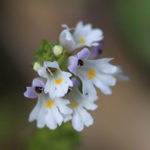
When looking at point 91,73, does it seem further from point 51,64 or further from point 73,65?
point 51,64

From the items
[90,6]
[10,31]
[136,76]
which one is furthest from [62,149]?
[90,6]

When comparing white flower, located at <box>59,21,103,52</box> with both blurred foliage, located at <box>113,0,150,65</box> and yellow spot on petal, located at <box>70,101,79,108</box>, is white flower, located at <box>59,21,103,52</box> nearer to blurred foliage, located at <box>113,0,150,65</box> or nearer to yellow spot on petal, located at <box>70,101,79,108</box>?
yellow spot on petal, located at <box>70,101,79,108</box>

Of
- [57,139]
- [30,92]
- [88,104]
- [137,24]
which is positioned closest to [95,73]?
[88,104]

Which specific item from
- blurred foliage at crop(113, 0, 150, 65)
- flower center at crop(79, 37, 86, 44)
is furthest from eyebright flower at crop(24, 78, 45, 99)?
blurred foliage at crop(113, 0, 150, 65)

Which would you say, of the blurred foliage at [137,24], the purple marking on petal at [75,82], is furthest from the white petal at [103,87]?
the blurred foliage at [137,24]

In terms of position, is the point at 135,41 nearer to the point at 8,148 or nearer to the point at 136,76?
the point at 136,76

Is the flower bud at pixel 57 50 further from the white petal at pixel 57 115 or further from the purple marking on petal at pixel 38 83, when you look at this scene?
the white petal at pixel 57 115
